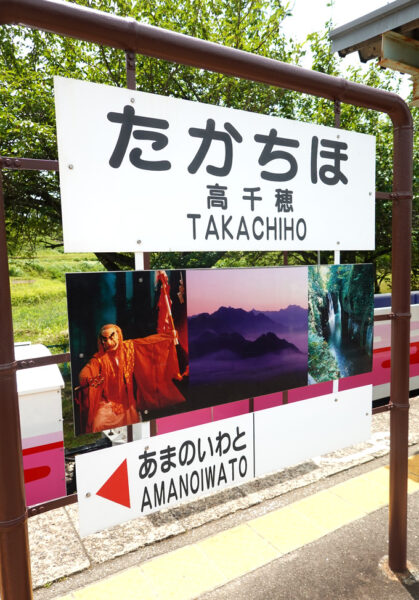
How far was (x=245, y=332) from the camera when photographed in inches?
90.9

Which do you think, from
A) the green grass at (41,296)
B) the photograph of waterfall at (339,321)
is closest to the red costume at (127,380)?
the photograph of waterfall at (339,321)

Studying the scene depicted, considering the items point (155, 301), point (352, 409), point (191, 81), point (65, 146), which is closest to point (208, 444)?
point (155, 301)

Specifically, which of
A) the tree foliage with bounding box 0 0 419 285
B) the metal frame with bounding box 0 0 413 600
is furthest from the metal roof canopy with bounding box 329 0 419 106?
the tree foliage with bounding box 0 0 419 285

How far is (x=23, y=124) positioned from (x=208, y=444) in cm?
736

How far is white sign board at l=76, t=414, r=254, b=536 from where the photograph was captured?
187 cm

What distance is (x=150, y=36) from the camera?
183cm

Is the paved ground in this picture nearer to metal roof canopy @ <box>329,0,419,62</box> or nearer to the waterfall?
the waterfall

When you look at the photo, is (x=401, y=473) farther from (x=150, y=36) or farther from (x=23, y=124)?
(x=23, y=124)

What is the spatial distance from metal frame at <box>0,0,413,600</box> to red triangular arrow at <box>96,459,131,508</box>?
183 mm

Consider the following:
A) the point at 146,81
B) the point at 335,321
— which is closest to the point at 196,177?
the point at 335,321

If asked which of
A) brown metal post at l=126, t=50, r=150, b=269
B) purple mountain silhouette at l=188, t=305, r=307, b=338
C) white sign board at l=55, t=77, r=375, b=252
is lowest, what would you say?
purple mountain silhouette at l=188, t=305, r=307, b=338

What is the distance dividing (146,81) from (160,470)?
865 cm

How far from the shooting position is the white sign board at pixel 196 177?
177 centimetres

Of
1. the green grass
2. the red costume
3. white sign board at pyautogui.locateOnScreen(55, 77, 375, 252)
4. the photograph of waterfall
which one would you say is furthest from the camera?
the green grass
